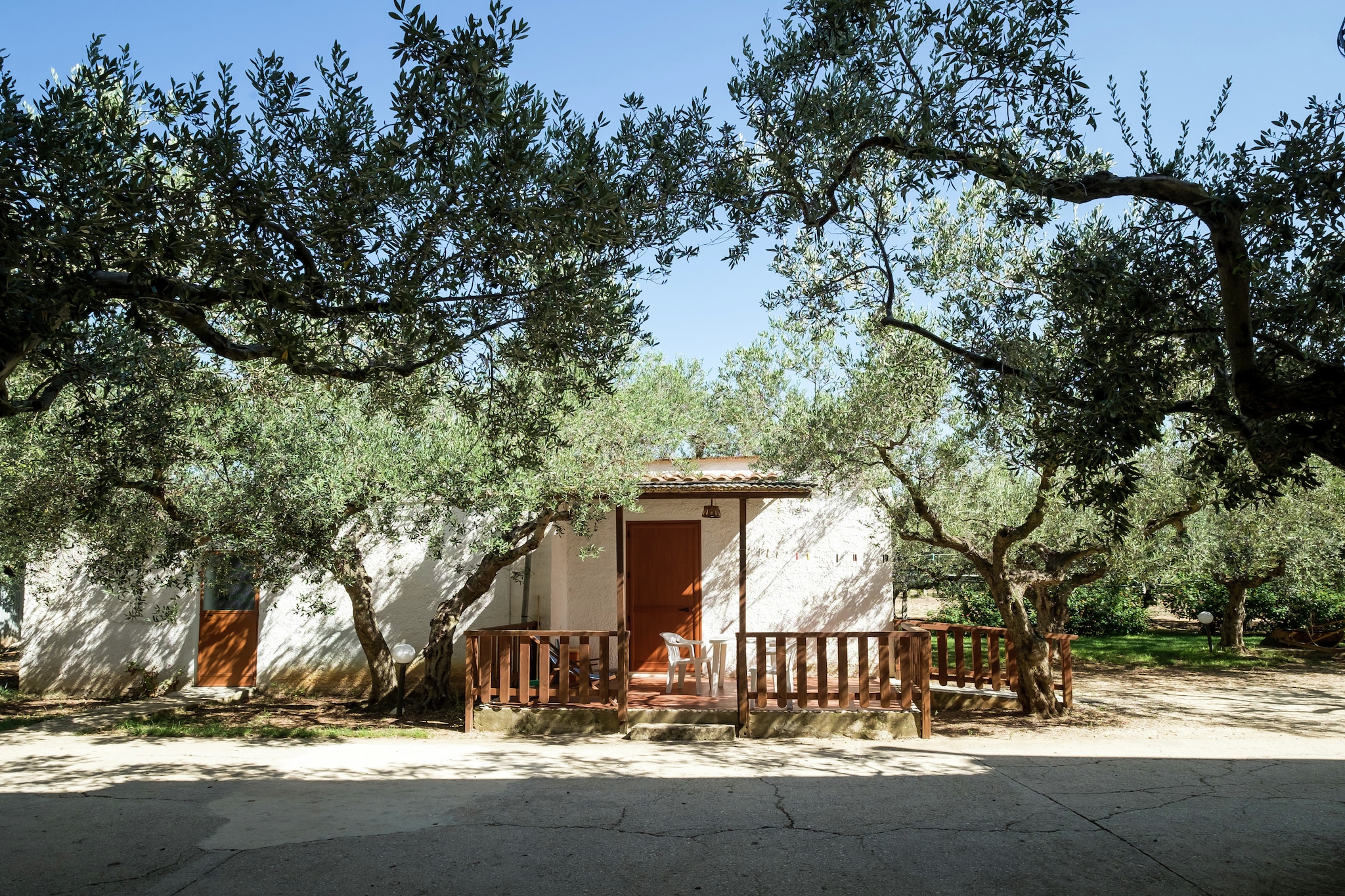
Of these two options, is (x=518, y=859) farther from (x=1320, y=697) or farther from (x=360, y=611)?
(x=1320, y=697)

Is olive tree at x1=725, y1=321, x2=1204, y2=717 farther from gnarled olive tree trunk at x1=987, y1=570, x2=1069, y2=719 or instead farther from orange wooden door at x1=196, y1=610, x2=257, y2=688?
orange wooden door at x1=196, y1=610, x2=257, y2=688

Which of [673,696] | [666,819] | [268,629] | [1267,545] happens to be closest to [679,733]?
[673,696]

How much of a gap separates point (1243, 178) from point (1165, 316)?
78cm

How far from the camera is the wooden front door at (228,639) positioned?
508 inches

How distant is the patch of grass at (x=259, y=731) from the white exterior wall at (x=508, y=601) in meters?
2.01

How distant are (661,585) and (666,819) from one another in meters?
6.17

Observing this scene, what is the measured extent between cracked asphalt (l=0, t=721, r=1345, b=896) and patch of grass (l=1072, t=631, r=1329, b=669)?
893cm

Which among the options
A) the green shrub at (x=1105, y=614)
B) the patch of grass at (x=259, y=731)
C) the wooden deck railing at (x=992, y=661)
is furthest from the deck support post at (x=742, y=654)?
the green shrub at (x=1105, y=614)

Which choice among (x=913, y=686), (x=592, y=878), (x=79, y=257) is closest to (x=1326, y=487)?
(x=913, y=686)

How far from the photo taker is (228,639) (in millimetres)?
13016

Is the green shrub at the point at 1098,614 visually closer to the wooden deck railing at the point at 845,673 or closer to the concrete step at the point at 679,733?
the wooden deck railing at the point at 845,673

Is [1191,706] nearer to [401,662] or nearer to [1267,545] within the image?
[1267,545]

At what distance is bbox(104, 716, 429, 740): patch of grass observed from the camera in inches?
376

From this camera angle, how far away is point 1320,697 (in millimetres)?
12898
